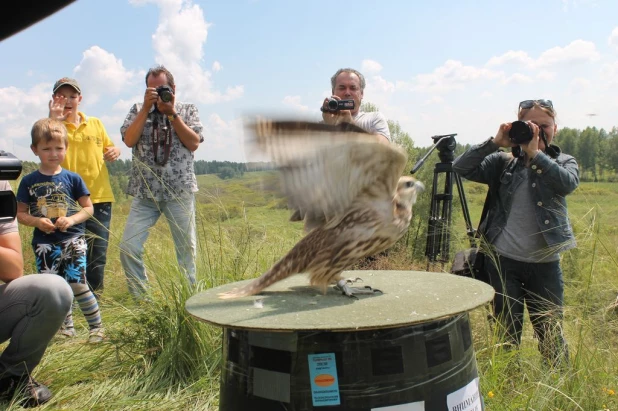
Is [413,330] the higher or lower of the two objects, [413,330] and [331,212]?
the lower

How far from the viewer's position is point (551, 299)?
3.18m

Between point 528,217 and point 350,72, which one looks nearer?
point 528,217

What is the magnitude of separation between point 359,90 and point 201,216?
174 cm

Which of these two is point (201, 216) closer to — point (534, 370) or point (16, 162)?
point (16, 162)

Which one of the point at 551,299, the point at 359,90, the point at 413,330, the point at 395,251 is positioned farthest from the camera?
the point at 395,251

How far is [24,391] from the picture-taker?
2.74 m

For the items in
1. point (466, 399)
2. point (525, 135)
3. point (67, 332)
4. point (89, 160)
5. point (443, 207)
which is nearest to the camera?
point (466, 399)

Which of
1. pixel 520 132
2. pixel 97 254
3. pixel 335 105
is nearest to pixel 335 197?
pixel 335 105

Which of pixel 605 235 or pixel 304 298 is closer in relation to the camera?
pixel 304 298

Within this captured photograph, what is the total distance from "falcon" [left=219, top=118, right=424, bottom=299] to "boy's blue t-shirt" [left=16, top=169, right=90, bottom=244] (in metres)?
2.17

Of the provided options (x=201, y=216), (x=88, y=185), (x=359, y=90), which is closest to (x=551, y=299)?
(x=359, y=90)

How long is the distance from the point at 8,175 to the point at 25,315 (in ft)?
3.75

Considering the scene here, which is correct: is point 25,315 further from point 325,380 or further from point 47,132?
point 325,380

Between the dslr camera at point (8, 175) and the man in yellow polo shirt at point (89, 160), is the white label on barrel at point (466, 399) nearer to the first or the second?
the dslr camera at point (8, 175)
